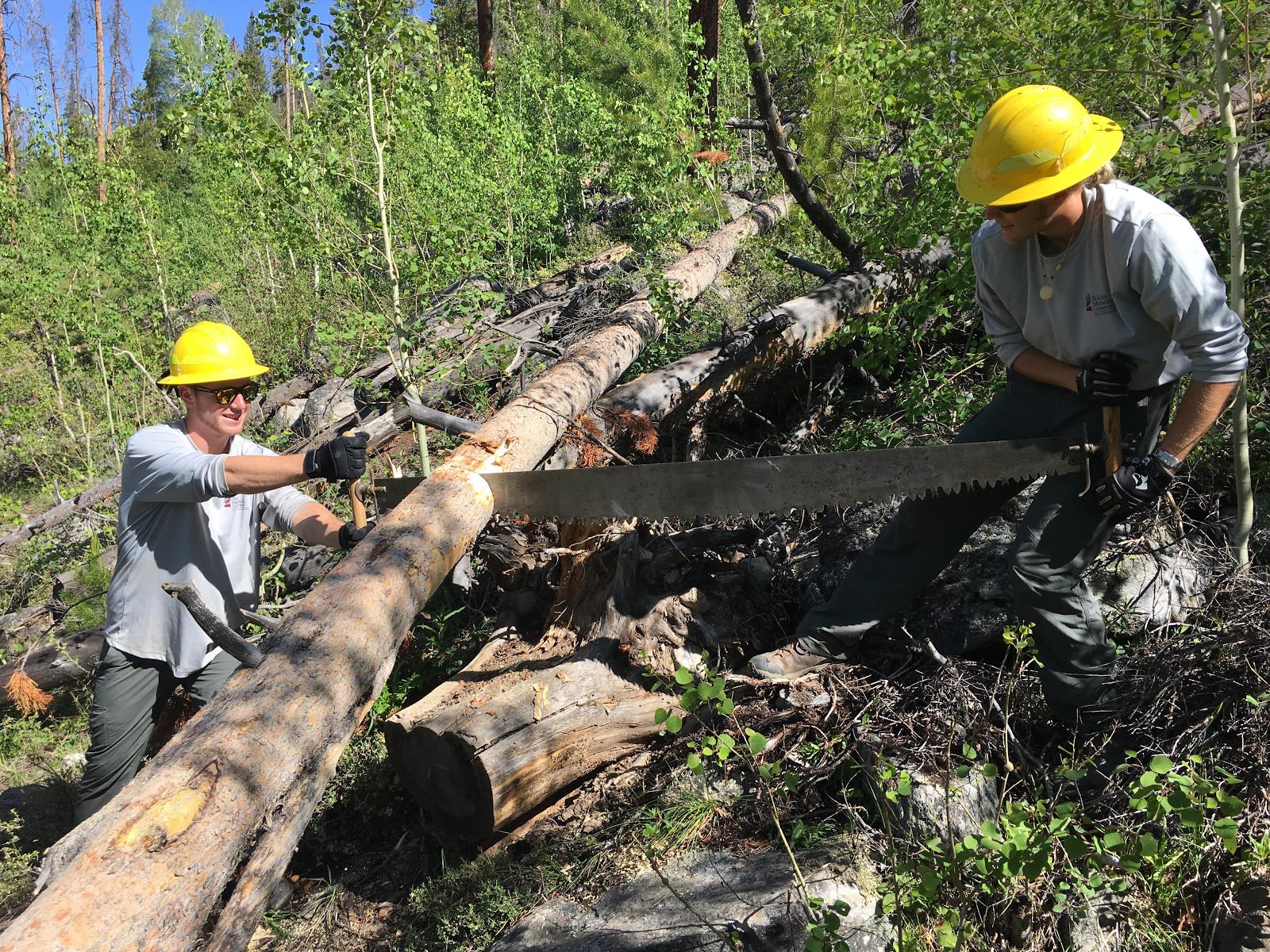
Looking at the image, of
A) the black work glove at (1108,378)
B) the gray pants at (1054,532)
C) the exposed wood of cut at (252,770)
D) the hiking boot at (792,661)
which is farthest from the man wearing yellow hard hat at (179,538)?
the black work glove at (1108,378)

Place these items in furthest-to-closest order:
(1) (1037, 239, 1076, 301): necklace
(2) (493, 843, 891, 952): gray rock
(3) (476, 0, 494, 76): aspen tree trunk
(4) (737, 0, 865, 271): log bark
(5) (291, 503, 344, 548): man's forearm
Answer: (3) (476, 0, 494, 76): aspen tree trunk < (4) (737, 0, 865, 271): log bark < (5) (291, 503, 344, 548): man's forearm < (1) (1037, 239, 1076, 301): necklace < (2) (493, 843, 891, 952): gray rock

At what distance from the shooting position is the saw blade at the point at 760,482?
10.8 ft

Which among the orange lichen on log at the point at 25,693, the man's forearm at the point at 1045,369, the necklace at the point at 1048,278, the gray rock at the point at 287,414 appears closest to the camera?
the necklace at the point at 1048,278

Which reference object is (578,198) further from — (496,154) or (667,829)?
(667,829)

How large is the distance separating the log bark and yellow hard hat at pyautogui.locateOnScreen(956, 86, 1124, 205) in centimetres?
348

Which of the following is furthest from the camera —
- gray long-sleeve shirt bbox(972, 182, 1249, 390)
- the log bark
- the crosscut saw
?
the log bark

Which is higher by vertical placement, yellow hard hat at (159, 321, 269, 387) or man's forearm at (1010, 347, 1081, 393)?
yellow hard hat at (159, 321, 269, 387)

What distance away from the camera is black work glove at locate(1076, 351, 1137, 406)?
2.89 metres

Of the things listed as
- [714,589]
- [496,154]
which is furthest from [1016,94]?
[496,154]

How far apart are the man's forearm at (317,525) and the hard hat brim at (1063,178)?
9.79ft

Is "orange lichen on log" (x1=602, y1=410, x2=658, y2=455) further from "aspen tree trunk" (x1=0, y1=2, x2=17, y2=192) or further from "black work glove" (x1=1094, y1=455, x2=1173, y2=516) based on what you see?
"aspen tree trunk" (x1=0, y1=2, x2=17, y2=192)

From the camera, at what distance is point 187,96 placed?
657 cm

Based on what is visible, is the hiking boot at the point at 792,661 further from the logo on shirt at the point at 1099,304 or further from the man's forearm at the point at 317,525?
the man's forearm at the point at 317,525

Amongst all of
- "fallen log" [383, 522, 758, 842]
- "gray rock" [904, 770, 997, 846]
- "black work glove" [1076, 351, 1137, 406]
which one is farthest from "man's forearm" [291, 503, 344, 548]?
"black work glove" [1076, 351, 1137, 406]
